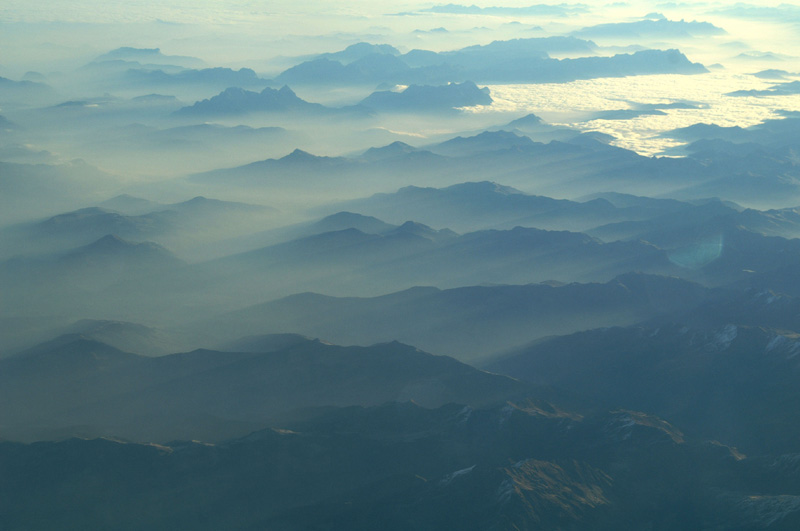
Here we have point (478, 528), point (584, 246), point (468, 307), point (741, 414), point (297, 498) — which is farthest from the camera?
point (584, 246)

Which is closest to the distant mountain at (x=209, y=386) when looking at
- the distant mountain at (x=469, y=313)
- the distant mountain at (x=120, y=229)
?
the distant mountain at (x=469, y=313)

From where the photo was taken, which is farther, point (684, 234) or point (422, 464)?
point (684, 234)

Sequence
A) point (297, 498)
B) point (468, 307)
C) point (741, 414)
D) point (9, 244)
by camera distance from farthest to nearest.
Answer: point (9, 244) < point (468, 307) < point (741, 414) < point (297, 498)

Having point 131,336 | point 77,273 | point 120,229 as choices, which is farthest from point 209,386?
point 120,229

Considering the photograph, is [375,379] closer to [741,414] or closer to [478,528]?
[478,528]

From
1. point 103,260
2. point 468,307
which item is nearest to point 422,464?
point 468,307

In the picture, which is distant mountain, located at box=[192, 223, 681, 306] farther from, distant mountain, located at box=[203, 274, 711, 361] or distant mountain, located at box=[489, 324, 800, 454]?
distant mountain, located at box=[489, 324, 800, 454]

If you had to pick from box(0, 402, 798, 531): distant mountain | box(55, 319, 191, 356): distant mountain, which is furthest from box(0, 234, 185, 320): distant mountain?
box(0, 402, 798, 531): distant mountain
